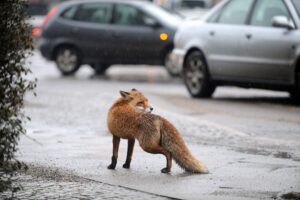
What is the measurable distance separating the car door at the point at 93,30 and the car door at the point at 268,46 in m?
7.28

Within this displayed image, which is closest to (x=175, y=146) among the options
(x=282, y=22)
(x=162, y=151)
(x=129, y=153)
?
(x=162, y=151)

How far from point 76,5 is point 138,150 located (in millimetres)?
13833

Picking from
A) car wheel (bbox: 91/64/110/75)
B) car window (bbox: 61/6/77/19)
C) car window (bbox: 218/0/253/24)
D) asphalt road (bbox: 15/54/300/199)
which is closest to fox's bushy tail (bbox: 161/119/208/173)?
asphalt road (bbox: 15/54/300/199)

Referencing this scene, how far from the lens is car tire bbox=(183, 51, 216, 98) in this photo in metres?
17.4

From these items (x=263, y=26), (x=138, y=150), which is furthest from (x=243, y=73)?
(x=138, y=150)

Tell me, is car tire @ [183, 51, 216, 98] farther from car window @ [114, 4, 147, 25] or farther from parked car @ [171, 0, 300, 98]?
car window @ [114, 4, 147, 25]

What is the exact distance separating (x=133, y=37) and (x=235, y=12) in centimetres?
620

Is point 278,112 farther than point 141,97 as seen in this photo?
Yes

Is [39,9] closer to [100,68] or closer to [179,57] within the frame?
[100,68]

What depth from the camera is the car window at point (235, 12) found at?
1673 cm

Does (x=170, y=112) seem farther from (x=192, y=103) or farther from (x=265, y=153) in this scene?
(x=265, y=153)

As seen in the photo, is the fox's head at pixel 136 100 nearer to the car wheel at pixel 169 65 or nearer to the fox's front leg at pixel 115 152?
the fox's front leg at pixel 115 152

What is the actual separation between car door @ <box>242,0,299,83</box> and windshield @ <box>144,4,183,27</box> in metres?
6.51

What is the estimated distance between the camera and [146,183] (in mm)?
8398
